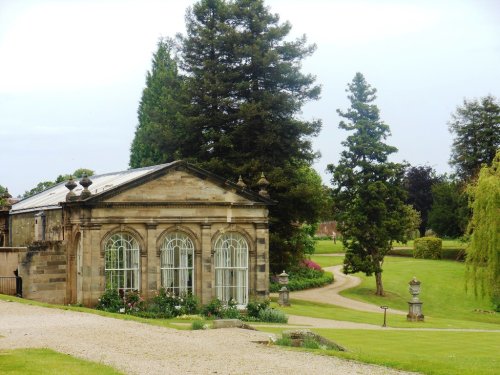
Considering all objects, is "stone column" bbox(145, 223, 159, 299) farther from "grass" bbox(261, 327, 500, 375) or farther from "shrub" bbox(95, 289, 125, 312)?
"grass" bbox(261, 327, 500, 375)

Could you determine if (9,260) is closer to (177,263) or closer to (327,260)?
(177,263)

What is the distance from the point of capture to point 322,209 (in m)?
46.9

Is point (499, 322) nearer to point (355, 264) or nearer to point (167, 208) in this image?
point (355, 264)

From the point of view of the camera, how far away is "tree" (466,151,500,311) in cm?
4066

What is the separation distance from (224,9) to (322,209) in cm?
1302

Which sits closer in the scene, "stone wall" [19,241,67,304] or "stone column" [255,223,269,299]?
"stone wall" [19,241,67,304]

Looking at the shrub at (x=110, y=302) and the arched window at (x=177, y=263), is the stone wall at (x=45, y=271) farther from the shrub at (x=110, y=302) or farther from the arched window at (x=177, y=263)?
the arched window at (x=177, y=263)

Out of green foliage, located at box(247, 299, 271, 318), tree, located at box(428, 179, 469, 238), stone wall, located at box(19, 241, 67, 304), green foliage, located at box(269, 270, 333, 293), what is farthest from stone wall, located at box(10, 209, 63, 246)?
tree, located at box(428, 179, 469, 238)

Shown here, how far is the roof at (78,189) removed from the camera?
3297 centimetres

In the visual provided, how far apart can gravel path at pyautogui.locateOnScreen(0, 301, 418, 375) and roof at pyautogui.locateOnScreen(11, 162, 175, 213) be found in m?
9.93

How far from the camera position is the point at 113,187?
30562mm

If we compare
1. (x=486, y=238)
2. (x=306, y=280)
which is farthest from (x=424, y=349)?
(x=306, y=280)

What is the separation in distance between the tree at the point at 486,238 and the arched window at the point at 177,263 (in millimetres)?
16936


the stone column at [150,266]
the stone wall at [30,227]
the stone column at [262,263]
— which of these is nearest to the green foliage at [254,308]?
the stone column at [262,263]
